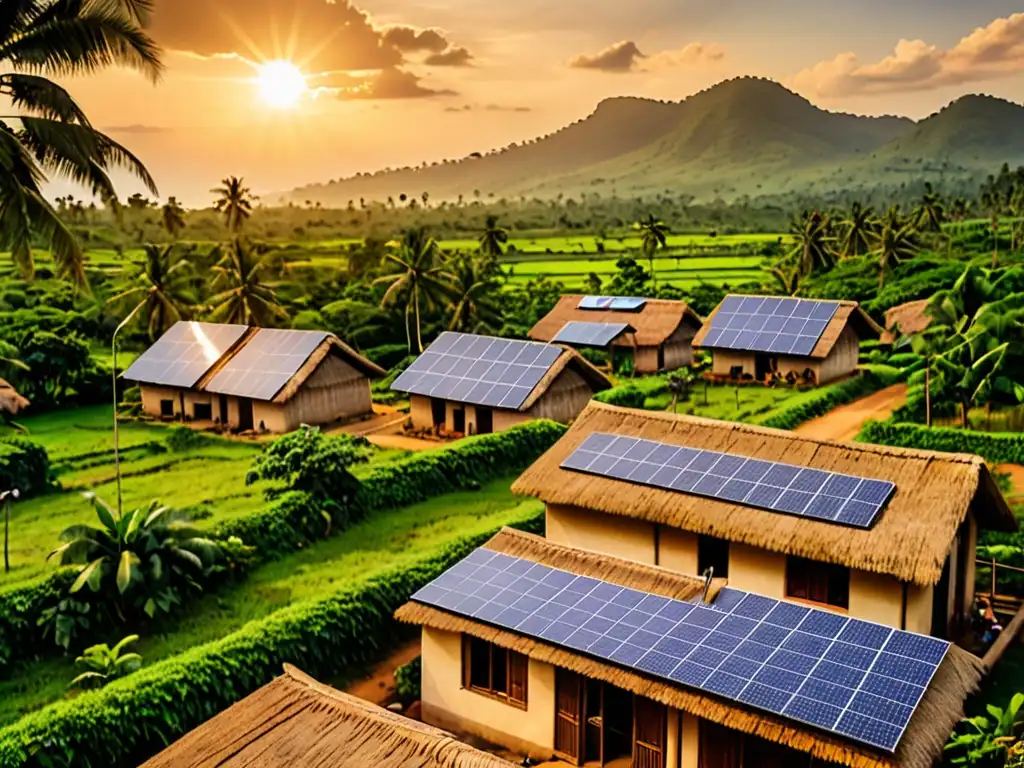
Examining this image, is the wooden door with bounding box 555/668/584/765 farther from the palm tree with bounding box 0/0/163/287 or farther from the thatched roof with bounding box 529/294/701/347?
the thatched roof with bounding box 529/294/701/347

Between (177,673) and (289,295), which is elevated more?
(289,295)

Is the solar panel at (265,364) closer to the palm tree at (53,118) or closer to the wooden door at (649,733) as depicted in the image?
the palm tree at (53,118)

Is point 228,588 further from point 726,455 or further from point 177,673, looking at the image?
point 726,455

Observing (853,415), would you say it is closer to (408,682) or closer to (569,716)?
(408,682)

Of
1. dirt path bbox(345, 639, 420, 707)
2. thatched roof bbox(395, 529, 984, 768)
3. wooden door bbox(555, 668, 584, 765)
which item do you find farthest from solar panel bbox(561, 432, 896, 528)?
wooden door bbox(555, 668, 584, 765)

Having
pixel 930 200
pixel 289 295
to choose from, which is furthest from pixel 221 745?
pixel 930 200

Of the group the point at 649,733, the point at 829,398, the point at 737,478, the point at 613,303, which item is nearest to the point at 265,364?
the point at 613,303

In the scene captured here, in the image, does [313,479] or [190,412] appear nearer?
[313,479]
